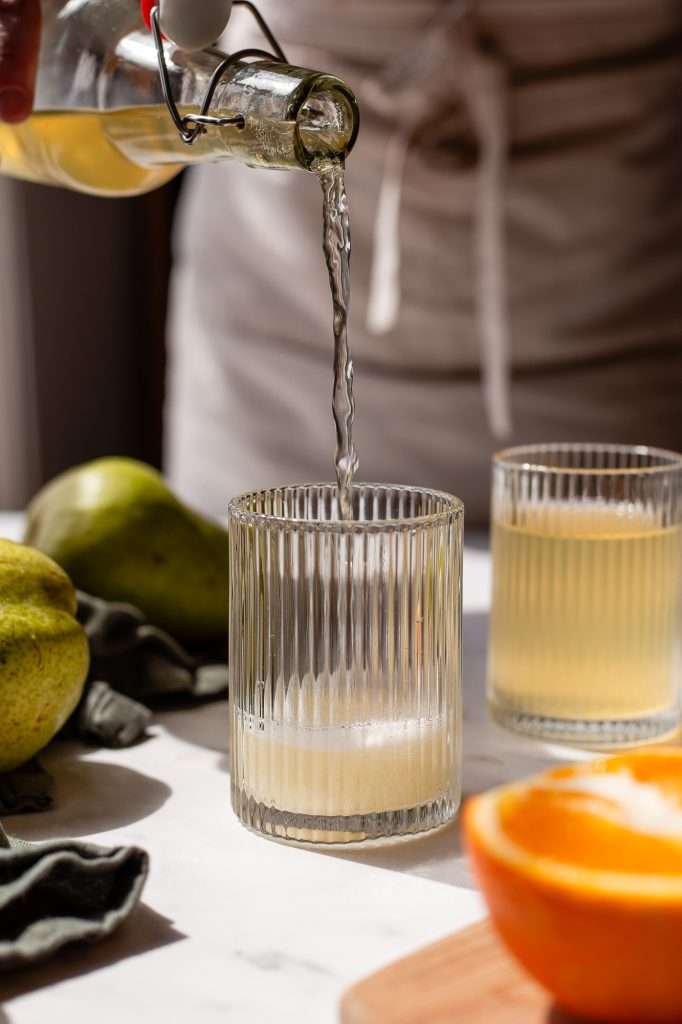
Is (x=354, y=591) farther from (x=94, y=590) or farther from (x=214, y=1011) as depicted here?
(x=94, y=590)

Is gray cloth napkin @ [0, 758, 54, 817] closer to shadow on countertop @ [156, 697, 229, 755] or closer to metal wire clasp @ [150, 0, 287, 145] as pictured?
shadow on countertop @ [156, 697, 229, 755]

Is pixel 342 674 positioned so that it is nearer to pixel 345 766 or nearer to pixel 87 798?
pixel 345 766

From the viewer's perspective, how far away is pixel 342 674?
642 millimetres

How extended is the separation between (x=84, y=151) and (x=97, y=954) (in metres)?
0.46

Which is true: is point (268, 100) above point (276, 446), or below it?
above

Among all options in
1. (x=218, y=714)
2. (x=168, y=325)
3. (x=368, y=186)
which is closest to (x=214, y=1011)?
(x=218, y=714)

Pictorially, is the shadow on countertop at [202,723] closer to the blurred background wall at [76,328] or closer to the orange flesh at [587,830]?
the orange flesh at [587,830]

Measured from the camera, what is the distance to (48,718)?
0.71 metres

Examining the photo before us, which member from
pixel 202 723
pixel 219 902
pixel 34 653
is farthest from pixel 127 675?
pixel 219 902

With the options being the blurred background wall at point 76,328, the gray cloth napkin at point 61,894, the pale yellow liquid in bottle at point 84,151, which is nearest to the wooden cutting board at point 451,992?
the gray cloth napkin at point 61,894

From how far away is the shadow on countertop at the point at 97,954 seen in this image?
52 cm

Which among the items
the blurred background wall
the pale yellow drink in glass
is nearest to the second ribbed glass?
the pale yellow drink in glass

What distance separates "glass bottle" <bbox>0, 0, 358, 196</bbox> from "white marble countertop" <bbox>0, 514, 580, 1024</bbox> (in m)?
0.32

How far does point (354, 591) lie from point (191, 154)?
25cm
